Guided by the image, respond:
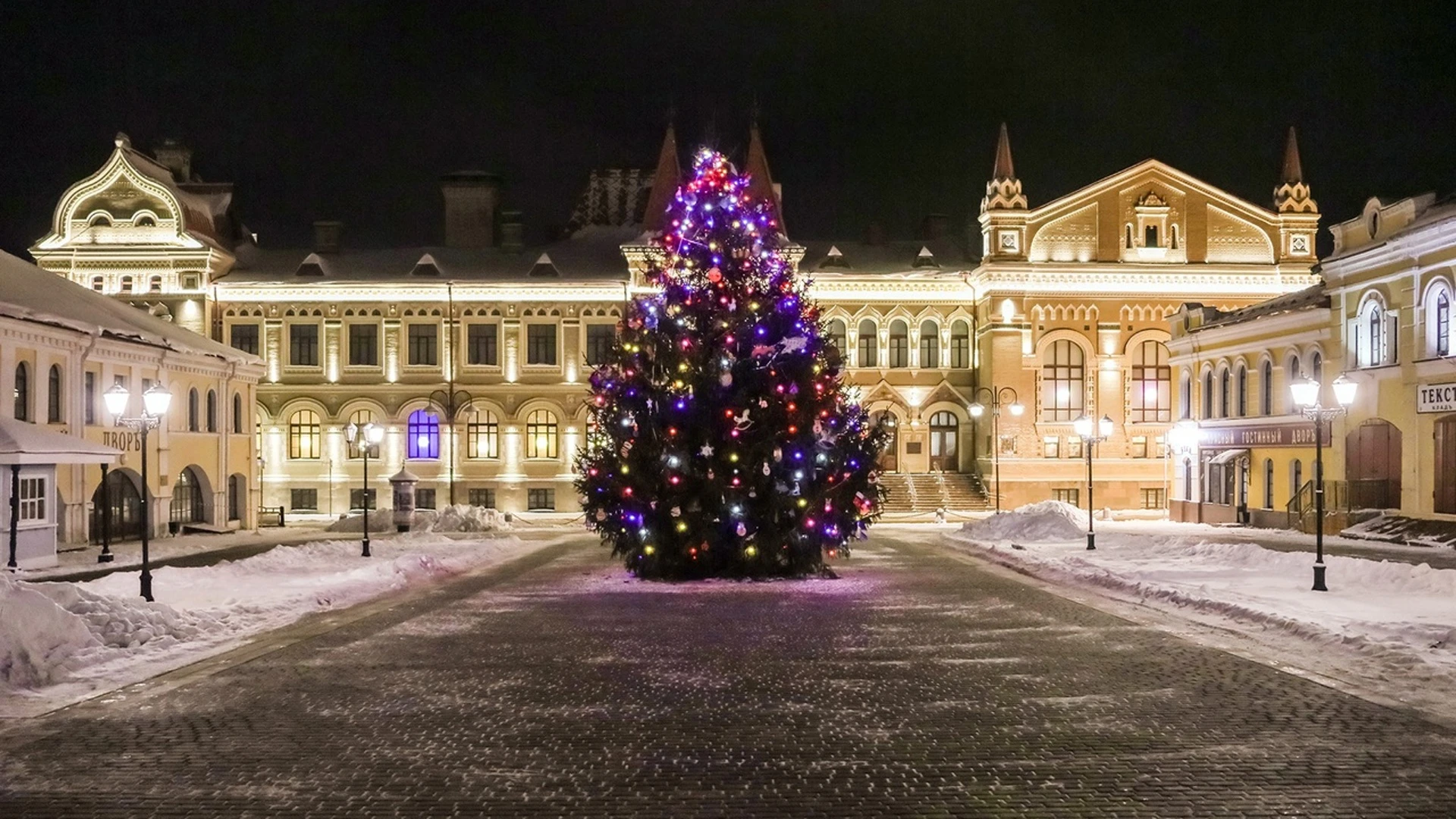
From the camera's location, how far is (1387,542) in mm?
30312

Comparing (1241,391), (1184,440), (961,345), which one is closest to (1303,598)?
(1241,391)

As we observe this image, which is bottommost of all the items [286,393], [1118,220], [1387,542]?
[1387,542]

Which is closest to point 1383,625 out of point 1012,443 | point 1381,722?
point 1381,722

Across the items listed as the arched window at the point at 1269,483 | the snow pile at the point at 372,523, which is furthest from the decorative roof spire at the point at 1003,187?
the snow pile at the point at 372,523

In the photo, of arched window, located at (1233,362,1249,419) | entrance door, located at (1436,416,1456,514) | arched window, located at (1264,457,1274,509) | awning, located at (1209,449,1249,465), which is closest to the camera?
entrance door, located at (1436,416,1456,514)

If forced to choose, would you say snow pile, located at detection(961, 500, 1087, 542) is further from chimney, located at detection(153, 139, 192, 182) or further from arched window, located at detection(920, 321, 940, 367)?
chimney, located at detection(153, 139, 192, 182)

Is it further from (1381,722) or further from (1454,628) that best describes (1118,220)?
(1381,722)

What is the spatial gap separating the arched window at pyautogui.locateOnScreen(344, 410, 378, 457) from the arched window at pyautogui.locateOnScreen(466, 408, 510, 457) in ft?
13.0

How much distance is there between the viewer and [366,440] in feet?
100

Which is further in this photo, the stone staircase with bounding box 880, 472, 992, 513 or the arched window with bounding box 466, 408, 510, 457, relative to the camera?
the arched window with bounding box 466, 408, 510, 457

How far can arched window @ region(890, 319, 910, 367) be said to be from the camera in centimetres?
5200

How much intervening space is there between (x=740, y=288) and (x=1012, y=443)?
99.0ft

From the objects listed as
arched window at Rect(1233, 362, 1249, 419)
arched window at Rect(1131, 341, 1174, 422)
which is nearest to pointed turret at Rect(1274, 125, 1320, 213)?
arched window at Rect(1131, 341, 1174, 422)

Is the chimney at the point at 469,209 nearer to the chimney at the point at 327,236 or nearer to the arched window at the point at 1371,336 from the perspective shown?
the chimney at the point at 327,236
